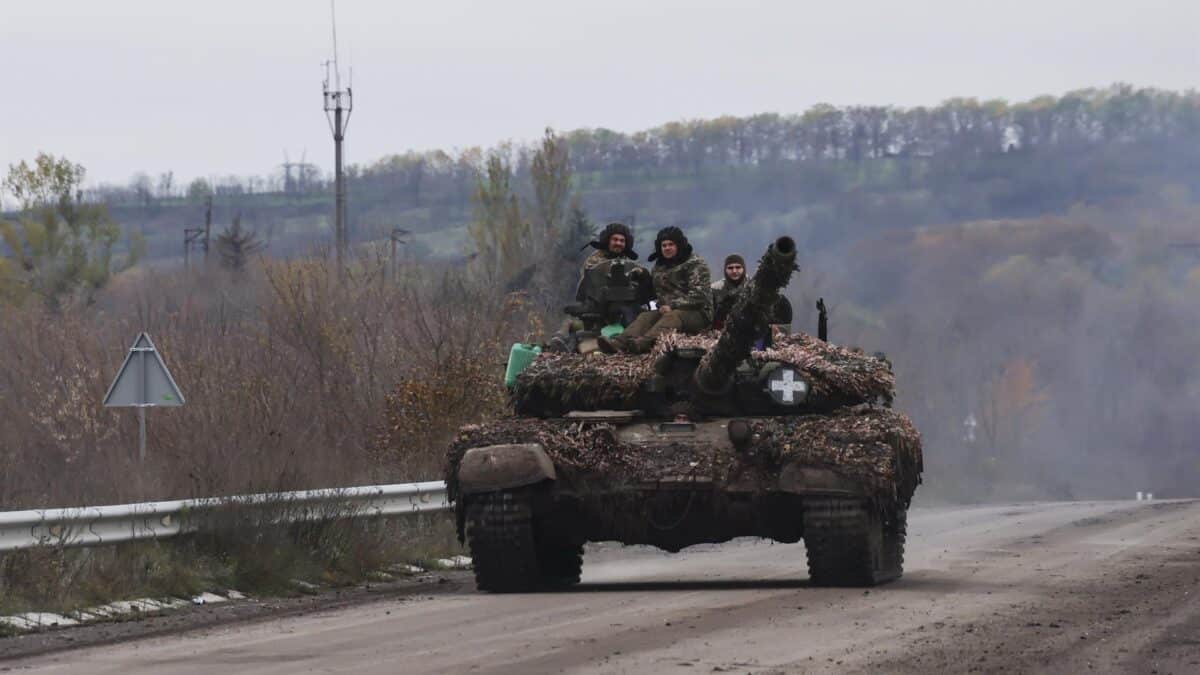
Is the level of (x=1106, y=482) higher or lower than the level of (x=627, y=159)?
lower

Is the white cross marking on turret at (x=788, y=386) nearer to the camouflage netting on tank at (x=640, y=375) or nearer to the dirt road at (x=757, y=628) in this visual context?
the camouflage netting on tank at (x=640, y=375)

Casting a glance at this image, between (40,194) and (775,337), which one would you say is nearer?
(775,337)

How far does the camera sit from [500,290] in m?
44.6

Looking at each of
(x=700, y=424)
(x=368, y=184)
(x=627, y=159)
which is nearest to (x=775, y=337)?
(x=700, y=424)

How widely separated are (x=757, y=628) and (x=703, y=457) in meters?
3.46

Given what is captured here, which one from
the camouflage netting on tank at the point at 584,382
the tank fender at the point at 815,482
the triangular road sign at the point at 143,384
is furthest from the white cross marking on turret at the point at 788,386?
the triangular road sign at the point at 143,384

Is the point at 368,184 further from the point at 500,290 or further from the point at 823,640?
the point at 823,640

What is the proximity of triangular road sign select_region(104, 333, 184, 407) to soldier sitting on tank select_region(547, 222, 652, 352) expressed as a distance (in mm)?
3489

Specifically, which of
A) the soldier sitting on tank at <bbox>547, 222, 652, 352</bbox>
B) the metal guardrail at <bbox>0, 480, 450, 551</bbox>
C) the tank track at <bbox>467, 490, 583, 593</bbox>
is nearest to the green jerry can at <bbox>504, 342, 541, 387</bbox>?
the soldier sitting on tank at <bbox>547, 222, 652, 352</bbox>

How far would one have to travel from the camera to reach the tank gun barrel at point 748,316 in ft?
49.9

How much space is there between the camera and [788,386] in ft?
54.4

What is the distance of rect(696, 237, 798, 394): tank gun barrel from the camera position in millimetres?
15211

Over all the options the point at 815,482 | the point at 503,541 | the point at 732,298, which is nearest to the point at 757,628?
the point at 815,482

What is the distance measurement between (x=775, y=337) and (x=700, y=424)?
1515 millimetres
